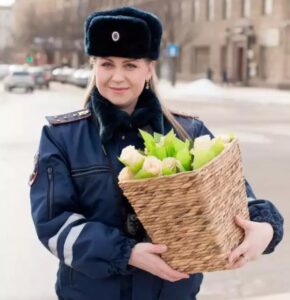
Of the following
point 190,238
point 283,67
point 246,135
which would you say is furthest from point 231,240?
point 283,67

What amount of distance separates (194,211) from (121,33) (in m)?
0.63

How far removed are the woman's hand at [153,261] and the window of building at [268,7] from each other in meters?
42.1

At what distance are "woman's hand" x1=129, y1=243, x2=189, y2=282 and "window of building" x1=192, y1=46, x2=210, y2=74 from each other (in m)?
50.2

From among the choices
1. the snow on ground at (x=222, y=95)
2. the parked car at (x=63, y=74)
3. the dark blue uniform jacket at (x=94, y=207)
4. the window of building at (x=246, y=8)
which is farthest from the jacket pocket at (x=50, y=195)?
the parked car at (x=63, y=74)

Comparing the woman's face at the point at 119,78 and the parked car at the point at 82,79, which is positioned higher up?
the woman's face at the point at 119,78

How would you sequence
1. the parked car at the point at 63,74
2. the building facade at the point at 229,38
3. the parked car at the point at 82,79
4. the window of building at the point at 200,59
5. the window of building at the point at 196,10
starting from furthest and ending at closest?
the parked car at the point at 63,74, the window of building at the point at 196,10, the window of building at the point at 200,59, the parked car at the point at 82,79, the building facade at the point at 229,38

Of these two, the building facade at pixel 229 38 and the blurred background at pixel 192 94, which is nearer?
the blurred background at pixel 192 94

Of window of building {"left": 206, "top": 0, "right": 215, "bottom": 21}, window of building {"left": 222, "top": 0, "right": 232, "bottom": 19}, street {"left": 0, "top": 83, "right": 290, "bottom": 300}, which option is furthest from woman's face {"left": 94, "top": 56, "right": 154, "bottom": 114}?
window of building {"left": 206, "top": 0, "right": 215, "bottom": 21}

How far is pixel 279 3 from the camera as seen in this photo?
41406 millimetres

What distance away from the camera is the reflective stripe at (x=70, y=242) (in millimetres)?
1960

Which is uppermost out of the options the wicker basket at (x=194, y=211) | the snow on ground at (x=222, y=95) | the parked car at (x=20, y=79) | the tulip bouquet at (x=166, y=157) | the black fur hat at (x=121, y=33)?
the black fur hat at (x=121, y=33)

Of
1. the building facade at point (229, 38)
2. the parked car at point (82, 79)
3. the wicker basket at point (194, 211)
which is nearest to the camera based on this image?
the wicker basket at point (194, 211)

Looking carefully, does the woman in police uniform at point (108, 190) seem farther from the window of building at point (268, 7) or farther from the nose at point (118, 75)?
the window of building at point (268, 7)

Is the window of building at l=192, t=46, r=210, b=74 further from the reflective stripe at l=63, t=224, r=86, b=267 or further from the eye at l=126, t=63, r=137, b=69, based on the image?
the reflective stripe at l=63, t=224, r=86, b=267
